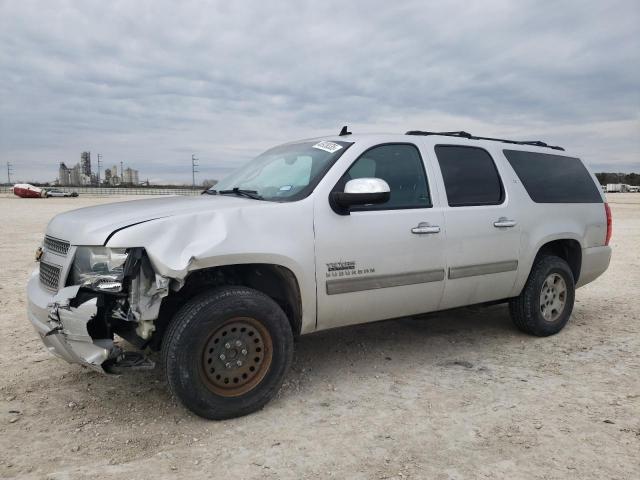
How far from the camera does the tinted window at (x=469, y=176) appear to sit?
176 inches

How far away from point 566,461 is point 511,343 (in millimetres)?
2273

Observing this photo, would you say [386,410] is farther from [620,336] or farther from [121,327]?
[620,336]

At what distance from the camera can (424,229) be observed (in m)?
4.10

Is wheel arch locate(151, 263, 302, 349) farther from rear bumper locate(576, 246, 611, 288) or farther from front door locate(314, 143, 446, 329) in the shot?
rear bumper locate(576, 246, 611, 288)

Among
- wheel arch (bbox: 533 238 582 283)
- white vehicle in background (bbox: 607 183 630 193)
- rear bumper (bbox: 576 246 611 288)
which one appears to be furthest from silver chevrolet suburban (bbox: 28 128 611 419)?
white vehicle in background (bbox: 607 183 630 193)

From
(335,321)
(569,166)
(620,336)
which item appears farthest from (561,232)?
(335,321)

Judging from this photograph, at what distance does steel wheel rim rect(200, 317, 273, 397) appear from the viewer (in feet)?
10.9

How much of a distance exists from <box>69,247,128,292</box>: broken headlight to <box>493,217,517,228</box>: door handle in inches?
121

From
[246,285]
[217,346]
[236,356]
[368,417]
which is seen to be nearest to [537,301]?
[368,417]

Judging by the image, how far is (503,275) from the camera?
4.75 meters

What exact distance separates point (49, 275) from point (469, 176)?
3.37 m

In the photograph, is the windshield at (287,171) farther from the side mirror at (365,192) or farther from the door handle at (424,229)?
the door handle at (424,229)

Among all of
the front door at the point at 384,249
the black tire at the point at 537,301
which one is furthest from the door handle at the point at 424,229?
the black tire at the point at 537,301

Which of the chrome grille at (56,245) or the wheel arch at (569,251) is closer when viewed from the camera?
the chrome grille at (56,245)
